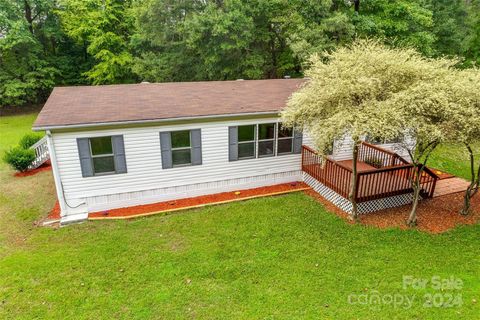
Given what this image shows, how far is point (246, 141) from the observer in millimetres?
10898

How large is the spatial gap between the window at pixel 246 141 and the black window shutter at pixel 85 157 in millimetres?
4734

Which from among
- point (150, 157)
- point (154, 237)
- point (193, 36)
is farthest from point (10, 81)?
point (154, 237)

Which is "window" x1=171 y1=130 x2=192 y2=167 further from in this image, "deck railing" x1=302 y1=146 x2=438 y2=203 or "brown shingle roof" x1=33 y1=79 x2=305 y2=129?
"deck railing" x1=302 y1=146 x2=438 y2=203

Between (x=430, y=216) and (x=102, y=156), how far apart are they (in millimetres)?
9928

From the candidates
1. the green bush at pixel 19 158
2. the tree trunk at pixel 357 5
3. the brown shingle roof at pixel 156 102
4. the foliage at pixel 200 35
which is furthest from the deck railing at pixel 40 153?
the tree trunk at pixel 357 5

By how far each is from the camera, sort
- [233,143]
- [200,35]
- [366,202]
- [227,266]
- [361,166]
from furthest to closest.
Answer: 1. [200,35]
2. [361,166]
3. [233,143]
4. [366,202]
5. [227,266]

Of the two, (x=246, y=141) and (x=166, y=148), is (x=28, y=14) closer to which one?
(x=166, y=148)

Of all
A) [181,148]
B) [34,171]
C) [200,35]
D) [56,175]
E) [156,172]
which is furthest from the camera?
[200,35]

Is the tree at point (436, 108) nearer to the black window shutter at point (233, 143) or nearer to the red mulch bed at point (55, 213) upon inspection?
the black window shutter at point (233, 143)

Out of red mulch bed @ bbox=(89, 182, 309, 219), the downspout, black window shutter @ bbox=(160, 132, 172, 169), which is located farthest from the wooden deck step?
the downspout

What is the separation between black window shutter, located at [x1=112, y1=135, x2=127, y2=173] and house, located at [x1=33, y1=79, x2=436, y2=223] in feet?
0.09

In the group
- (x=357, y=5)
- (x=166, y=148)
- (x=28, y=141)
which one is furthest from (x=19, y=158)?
(x=357, y=5)

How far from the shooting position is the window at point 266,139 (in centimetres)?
1098

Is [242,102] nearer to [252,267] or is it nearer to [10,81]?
[252,267]
